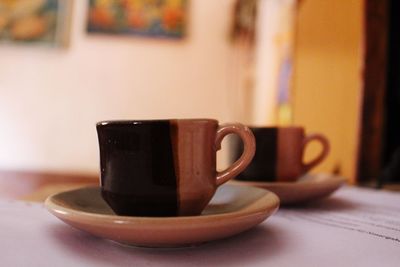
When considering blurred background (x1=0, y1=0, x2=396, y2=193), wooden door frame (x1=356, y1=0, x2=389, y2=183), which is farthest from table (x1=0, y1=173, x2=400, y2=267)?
blurred background (x1=0, y1=0, x2=396, y2=193)

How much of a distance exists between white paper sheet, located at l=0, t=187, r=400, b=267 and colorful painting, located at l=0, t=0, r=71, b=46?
6.23ft

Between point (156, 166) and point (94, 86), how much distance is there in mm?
1918

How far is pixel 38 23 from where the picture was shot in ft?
6.91

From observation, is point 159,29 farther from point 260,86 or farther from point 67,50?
point 260,86

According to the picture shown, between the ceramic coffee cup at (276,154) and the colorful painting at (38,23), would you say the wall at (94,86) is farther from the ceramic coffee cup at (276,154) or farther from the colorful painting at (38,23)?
the ceramic coffee cup at (276,154)

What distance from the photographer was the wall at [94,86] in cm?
212

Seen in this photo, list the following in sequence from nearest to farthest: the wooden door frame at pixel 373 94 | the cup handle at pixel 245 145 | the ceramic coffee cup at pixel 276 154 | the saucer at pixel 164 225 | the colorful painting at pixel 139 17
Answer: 1. the saucer at pixel 164 225
2. the cup handle at pixel 245 145
3. the ceramic coffee cup at pixel 276 154
4. the wooden door frame at pixel 373 94
5. the colorful painting at pixel 139 17

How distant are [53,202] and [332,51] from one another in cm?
92

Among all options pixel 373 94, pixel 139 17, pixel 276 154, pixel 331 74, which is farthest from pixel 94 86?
pixel 276 154

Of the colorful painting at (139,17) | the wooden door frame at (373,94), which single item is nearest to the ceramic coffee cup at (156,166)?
the wooden door frame at (373,94)

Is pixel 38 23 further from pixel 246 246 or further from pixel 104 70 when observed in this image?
pixel 246 246

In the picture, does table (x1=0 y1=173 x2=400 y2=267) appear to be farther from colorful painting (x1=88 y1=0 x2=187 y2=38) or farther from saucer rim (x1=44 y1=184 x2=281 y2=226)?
colorful painting (x1=88 y1=0 x2=187 y2=38)

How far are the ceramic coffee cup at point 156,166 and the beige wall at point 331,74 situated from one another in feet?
2.08

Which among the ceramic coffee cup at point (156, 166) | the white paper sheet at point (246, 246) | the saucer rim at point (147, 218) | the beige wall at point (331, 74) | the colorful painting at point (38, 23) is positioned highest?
the colorful painting at point (38, 23)
